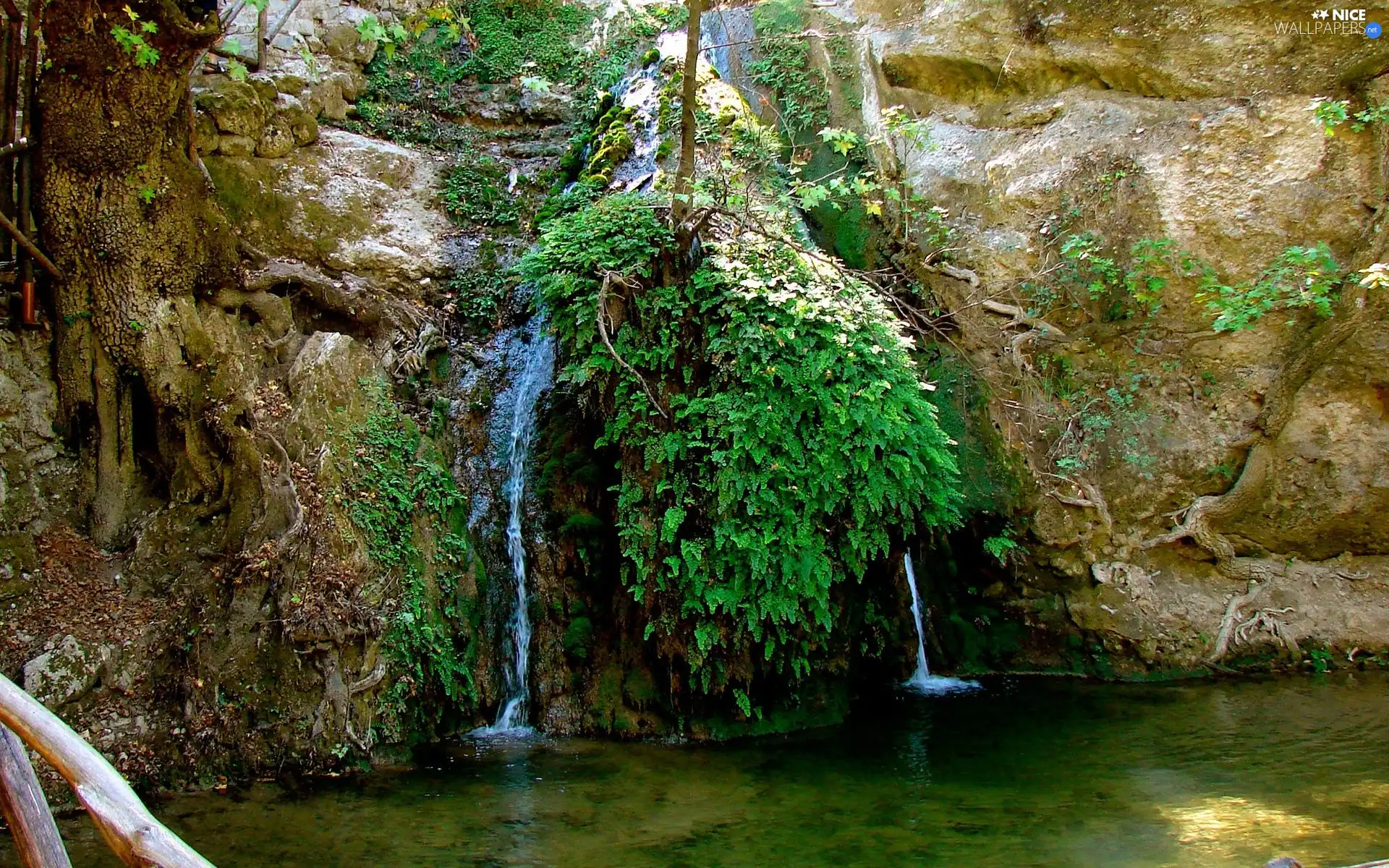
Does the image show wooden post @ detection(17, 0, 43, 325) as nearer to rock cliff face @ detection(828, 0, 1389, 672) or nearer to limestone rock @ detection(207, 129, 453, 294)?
limestone rock @ detection(207, 129, 453, 294)

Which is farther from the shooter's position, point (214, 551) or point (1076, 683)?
point (1076, 683)

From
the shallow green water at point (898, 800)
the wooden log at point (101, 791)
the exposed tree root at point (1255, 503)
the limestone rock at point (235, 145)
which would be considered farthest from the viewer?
the limestone rock at point (235, 145)

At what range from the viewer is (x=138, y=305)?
23.0ft

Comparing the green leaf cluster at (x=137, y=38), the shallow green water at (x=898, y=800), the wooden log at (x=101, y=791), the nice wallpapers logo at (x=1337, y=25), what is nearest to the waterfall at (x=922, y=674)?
the shallow green water at (x=898, y=800)

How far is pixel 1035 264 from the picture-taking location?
380 inches

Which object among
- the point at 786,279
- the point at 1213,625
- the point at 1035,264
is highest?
the point at 1035,264

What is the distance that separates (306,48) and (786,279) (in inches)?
338

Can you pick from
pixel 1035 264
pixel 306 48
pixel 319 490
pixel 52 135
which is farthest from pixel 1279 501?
pixel 306 48

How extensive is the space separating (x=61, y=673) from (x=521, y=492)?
4.01 meters

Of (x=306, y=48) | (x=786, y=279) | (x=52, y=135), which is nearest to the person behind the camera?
(x=52, y=135)

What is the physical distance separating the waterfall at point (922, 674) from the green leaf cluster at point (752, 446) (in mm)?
1667

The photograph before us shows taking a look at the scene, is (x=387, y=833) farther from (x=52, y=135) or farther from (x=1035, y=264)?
(x=1035, y=264)

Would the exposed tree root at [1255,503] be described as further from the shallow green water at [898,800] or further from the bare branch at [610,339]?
the bare branch at [610,339]

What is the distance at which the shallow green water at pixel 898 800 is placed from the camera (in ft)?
15.8
